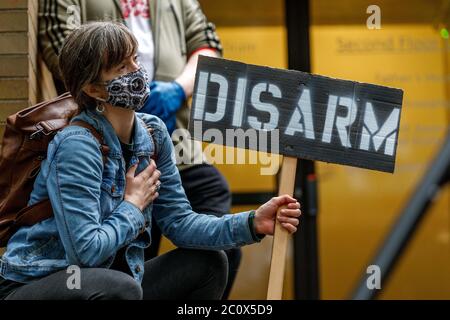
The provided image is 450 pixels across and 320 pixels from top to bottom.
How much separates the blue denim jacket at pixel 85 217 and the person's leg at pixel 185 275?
0.13 metres

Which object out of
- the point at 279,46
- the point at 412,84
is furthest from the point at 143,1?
the point at 412,84

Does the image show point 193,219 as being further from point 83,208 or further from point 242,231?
point 83,208

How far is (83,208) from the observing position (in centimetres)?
257

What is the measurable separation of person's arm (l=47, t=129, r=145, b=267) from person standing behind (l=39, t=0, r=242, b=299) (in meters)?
0.73

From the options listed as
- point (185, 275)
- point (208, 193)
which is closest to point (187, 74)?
point (208, 193)

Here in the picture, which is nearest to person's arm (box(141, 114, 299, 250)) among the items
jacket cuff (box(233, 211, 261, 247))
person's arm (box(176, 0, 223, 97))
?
jacket cuff (box(233, 211, 261, 247))

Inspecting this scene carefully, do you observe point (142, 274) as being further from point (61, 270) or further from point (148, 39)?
point (148, 39)

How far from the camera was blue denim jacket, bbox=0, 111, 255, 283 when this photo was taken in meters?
2.57

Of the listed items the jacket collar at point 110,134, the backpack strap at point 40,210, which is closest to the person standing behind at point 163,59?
the jacket collar at point 110,134

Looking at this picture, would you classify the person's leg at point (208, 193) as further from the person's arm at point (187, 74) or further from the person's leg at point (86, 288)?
the person's leg at point (86, 288)

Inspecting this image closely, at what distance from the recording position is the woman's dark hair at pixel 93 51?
8.79 feet

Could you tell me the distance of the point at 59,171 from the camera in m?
2.60

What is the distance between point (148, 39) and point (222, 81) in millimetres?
769

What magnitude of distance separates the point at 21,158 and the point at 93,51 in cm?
38
